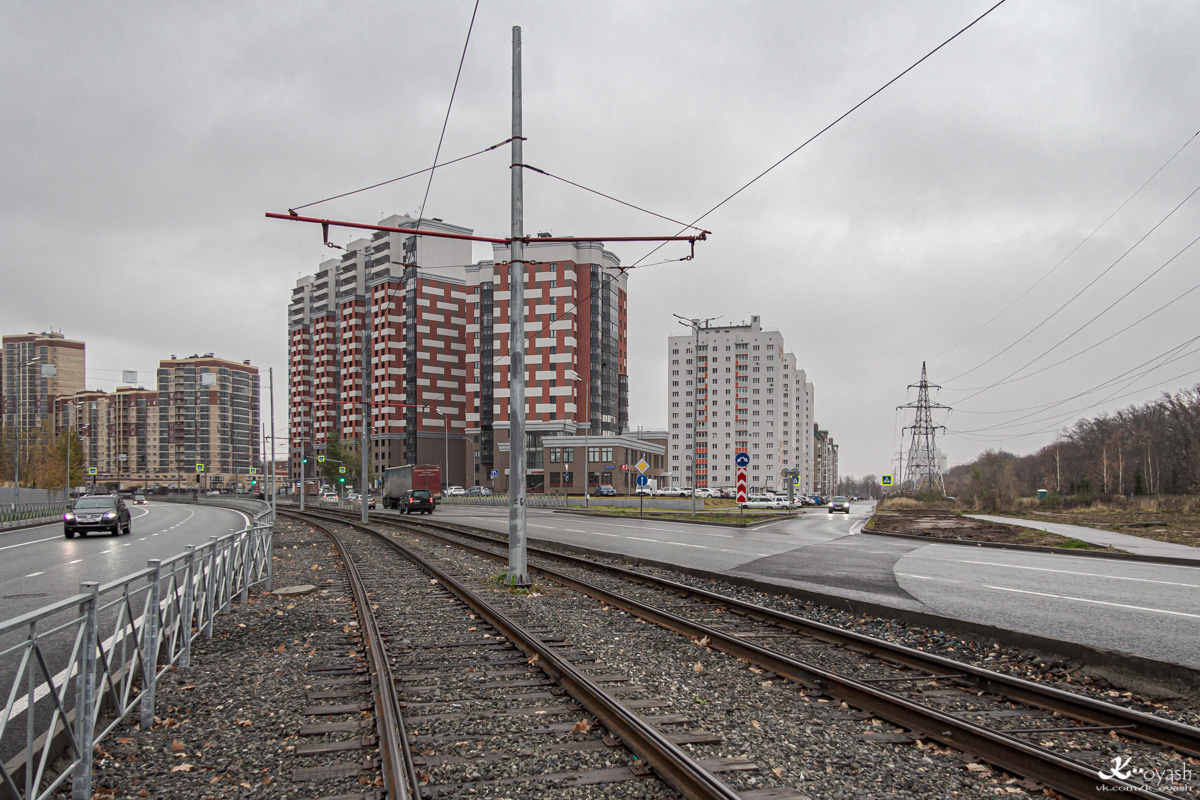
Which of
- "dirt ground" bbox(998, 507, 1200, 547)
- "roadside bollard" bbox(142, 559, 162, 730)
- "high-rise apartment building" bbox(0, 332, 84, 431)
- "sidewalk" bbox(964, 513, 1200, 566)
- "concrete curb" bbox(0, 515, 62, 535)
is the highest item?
"high-rise apartment building" bbox(0, 332, 84, 431)

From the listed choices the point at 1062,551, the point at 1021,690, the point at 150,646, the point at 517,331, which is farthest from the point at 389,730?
the point at 1062,551

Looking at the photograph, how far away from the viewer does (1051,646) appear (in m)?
8.30

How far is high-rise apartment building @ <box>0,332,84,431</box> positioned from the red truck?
95725 mm

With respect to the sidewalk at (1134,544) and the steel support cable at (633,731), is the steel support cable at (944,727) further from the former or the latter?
the sidewalk at (1134,544)

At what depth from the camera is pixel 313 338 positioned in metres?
147

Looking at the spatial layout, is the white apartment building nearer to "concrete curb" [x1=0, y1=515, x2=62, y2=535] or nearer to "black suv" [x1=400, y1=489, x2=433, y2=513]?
"black suv" [x1=400, y1=489, x2=433, y2=513]

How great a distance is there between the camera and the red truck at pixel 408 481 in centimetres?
5606

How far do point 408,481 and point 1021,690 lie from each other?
2145 inches

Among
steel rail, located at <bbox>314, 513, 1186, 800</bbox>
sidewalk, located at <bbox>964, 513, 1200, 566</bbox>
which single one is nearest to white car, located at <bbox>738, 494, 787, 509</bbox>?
sidewalk, located at <bbox>964, 513, 1200, 566</bbox>

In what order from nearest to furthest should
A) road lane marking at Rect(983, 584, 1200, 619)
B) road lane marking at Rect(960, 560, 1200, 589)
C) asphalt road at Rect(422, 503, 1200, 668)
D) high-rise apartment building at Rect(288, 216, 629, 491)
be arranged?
asphalt road at Rect(422, 503, 1200, 668), road lane marking at Rect(983, 584, 1200, 619), road lane marking at Rect(960, 560, 1200, 589), high-rise apartment building at Rect(288, 216, 629, 491)

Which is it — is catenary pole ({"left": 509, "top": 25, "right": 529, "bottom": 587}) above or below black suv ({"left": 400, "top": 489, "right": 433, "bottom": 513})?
above

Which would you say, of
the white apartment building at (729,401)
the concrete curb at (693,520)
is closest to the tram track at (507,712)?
the concrete curb at (693,520)

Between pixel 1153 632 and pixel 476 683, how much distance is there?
8.69m

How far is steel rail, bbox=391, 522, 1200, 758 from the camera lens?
18.2 ft
